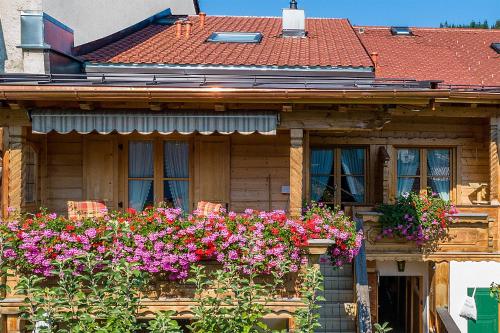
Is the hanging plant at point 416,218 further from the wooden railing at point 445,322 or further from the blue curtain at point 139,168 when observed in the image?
the blue curtain at point 139,168

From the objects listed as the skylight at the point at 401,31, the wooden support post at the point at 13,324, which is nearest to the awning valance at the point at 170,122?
the wooden support post at the point at 13,324

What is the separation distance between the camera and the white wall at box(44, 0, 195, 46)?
37.8 ft

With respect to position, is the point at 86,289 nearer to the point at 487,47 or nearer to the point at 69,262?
the point at 69,262

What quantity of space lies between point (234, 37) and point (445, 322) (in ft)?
27.1

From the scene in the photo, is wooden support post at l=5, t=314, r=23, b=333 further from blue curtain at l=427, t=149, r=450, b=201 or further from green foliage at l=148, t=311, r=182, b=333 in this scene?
blue curtain at l=427, t=149, r=450, b=201

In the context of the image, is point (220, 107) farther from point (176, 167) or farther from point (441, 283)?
point (441, 283)

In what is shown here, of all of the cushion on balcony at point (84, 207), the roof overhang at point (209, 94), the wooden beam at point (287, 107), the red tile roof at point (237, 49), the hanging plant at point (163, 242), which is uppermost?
the red tile roof at point (237, 49)

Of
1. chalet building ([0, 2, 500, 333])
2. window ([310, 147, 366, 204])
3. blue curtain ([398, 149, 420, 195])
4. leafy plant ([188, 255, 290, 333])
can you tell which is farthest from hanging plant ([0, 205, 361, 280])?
blue curtain ([398, 149, 420, 195])

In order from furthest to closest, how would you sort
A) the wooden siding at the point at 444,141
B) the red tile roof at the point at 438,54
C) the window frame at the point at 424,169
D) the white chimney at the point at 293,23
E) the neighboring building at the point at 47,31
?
1. the white chimney at the point at 293,23
2. the red tile roof at the point at 438,54
3. the window frame at the point at 424,169
4. the wooden siding at the point at 444,141
5. the neighboring building at the point at 47,31

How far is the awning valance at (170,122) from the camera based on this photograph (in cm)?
781

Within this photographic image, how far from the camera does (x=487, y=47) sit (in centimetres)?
1513

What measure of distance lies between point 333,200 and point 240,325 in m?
6.00

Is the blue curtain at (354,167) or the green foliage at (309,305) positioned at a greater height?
the blue curtain at (354,167)

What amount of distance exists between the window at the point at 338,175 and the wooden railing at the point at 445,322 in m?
2.90
